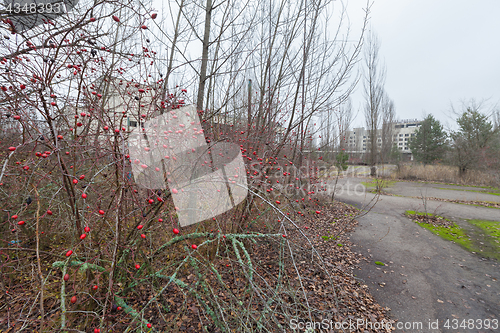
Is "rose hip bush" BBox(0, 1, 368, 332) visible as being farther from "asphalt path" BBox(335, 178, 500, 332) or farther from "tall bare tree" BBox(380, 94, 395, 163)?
"tall bare tree" BBox(380, 94, 395, 163)

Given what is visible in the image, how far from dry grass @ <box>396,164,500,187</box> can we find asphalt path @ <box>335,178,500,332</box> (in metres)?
11.4

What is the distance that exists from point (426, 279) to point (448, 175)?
15918 millimetres

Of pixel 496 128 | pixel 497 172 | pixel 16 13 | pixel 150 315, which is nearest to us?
pixel 16 13

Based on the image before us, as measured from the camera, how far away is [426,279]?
11.4ft

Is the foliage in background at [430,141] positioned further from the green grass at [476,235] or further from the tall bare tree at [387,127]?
the green grass at [476,235]

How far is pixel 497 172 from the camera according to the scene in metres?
12.0

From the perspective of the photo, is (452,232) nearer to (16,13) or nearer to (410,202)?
(410,202)

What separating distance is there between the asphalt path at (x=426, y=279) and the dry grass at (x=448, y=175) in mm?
11428

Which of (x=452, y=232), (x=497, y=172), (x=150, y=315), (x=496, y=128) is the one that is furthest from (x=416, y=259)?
(x=496, y=128)

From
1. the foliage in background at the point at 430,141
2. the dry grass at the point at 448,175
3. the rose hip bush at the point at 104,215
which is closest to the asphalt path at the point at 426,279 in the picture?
the rose hip bush at the point at 104,215

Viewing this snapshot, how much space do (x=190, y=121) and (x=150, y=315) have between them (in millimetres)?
2275

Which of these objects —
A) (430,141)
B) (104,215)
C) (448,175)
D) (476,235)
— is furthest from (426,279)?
(430,141)

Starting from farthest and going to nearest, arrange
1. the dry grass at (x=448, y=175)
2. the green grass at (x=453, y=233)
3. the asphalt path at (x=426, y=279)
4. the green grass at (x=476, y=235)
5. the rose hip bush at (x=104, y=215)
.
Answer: the dry grass at (x=448, y=175) < the green grass at (x=453, y=233) < the green grass at (x=476, y=235) < the asphalt path at (x=426, y=279) < the rose hip bush at (x=104, y=215)

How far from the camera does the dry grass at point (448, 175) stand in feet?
41.3
